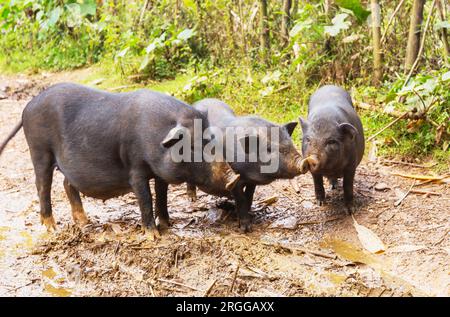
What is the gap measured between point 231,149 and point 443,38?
3276mm

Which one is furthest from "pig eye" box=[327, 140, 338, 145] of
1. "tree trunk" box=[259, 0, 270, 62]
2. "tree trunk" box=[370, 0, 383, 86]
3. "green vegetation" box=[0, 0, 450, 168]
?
"tree trunk" box=[259, 0, 270, 62]

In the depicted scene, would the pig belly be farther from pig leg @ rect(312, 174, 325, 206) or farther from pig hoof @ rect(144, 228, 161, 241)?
pig leg @ rect(312, 174, 325, 206)

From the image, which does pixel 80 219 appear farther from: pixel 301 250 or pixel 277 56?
pixel 277 56

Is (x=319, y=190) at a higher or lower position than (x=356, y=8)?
lower

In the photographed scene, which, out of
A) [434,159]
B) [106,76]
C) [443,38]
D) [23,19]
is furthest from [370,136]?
[23,19]

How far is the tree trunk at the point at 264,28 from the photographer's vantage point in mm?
9109

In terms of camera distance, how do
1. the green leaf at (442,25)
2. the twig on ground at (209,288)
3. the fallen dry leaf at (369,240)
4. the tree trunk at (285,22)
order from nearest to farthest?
the twig on ground at (209,288) < the fallen dry leaf at (369,240) < the green leaf at (442,25) < the tree trunk at (285,22)

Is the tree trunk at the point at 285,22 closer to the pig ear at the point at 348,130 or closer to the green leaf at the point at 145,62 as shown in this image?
the green leaf at the point at 145,62

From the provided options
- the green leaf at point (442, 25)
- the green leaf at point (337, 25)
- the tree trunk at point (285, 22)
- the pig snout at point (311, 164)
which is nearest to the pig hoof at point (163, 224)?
the pig snout at point (311, 164)

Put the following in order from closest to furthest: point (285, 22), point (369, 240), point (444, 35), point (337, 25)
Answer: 1. point (369, 240)
2. point (444, 35)
3. point (337, 25)
4. point (285, 22)

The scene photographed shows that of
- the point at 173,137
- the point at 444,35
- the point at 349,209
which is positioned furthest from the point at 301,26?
the point at 173,137

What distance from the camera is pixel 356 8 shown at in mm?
7855

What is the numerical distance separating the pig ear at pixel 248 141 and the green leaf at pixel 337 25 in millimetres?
2669

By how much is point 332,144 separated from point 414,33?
2567 millimetres
